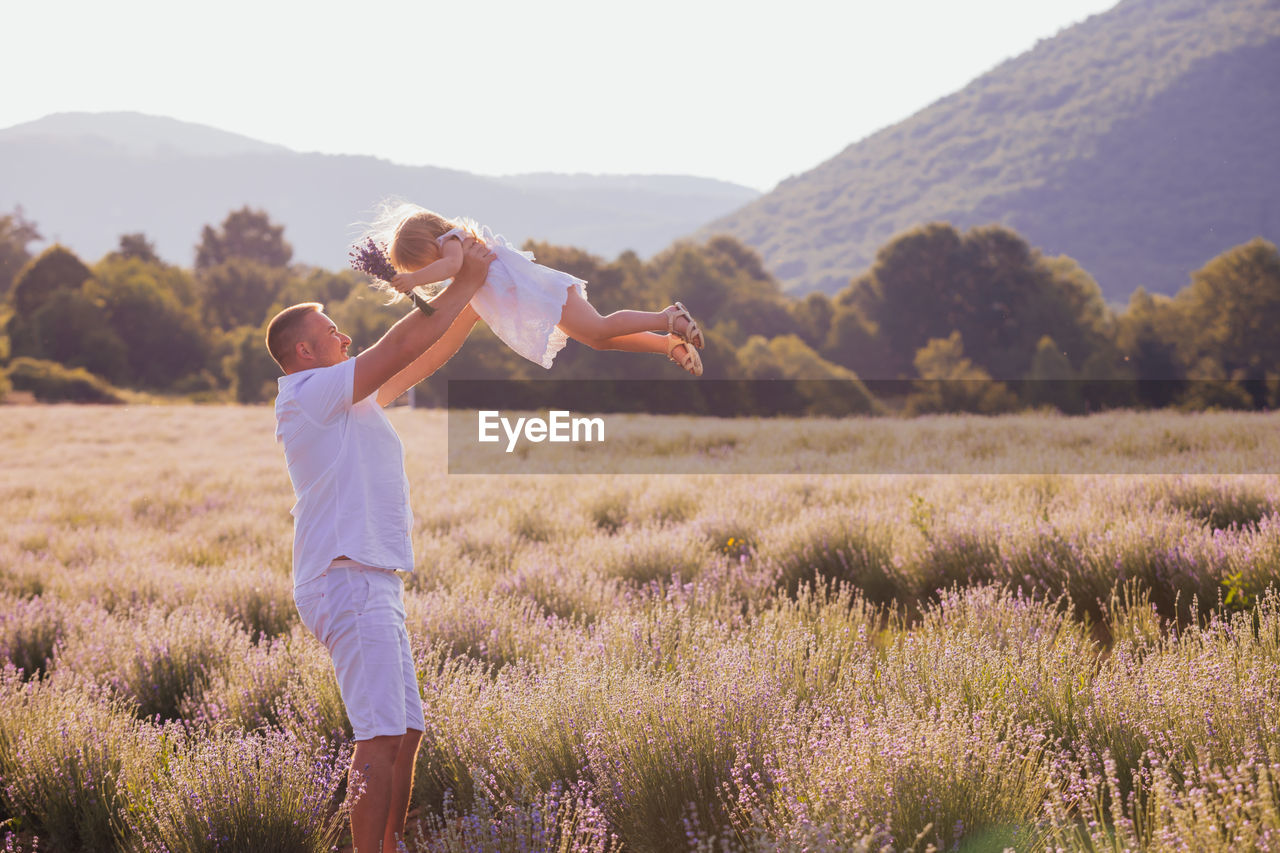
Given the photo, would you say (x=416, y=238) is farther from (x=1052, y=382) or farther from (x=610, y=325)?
(x=1052, y=382)

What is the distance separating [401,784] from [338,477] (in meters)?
0.86

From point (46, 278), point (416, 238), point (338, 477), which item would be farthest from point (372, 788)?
point (46, 278)

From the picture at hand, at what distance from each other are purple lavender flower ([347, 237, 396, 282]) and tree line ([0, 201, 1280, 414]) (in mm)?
33489

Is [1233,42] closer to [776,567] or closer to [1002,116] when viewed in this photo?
[1002,116]

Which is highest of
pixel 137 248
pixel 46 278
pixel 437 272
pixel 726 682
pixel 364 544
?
pixel 137 248

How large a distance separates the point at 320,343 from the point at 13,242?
83.8m

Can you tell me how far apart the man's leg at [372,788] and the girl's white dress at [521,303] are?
1.41 meters

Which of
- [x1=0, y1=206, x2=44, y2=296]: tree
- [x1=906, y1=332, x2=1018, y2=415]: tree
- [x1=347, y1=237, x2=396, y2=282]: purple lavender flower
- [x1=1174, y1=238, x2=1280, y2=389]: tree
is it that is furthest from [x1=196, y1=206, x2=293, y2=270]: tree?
[x1=347, y1=237, x2=396, y2=282]: purple lavender flower

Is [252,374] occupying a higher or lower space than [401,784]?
higher

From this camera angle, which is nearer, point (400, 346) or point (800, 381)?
point (400, 346)

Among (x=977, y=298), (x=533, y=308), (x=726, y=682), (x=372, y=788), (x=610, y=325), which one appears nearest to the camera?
(x=372, y=788)

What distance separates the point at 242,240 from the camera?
→ 75.8 meters

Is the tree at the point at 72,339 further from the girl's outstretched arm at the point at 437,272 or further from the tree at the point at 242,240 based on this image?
the girl's outstretched arm at the point at 437,272

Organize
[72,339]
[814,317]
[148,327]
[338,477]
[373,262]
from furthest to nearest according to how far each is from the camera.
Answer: [814,317] → [148,327] → [72,339] → [373,262] → [338,477]
